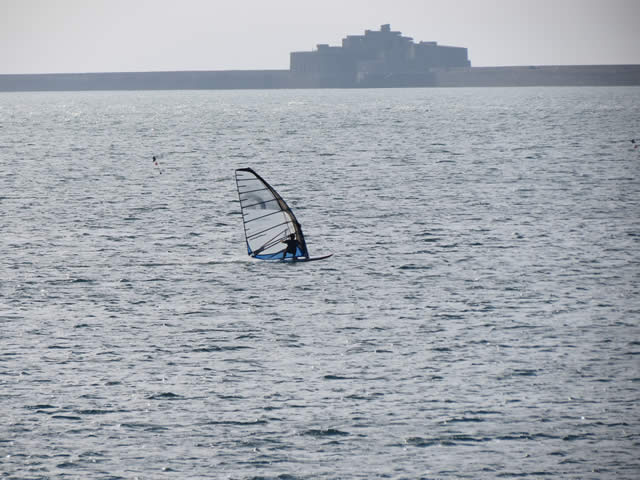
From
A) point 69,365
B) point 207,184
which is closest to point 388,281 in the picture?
point 69,365

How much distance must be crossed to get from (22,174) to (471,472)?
83.1 meters

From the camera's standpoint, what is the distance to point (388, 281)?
4509 centimetres

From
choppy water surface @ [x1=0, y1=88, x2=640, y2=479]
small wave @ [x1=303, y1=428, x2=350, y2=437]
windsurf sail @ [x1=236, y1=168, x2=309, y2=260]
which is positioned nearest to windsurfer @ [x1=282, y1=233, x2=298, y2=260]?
windsurf sail @ [x1=236, y1=168, x2=309, y2=260]

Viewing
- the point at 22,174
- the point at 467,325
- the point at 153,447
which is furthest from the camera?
the point at 22,174

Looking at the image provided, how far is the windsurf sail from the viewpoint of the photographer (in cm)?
4944

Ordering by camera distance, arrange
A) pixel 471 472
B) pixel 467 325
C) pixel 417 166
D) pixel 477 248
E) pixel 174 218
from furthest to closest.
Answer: pixel 417 166
pixel 174 218
pixel 477 248
pixel 467 325
pixel 471 472

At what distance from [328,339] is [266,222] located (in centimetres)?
1648

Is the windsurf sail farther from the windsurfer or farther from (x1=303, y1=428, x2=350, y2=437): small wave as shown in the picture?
A: (x1=303, y1=428, x2=350, y2=437): small wave

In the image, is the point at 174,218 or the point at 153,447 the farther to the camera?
the point at 174,218

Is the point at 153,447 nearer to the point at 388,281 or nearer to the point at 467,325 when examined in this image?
the point at 467,325

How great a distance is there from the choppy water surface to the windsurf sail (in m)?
1.24

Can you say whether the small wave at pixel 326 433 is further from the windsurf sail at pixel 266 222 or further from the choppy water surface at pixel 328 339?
the windsurf sail at pixel 266 222

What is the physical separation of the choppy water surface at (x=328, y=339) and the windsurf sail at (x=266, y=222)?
1237 mm

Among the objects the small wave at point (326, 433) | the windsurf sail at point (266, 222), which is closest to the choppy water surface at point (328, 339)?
the small wave at point (326, 433)
